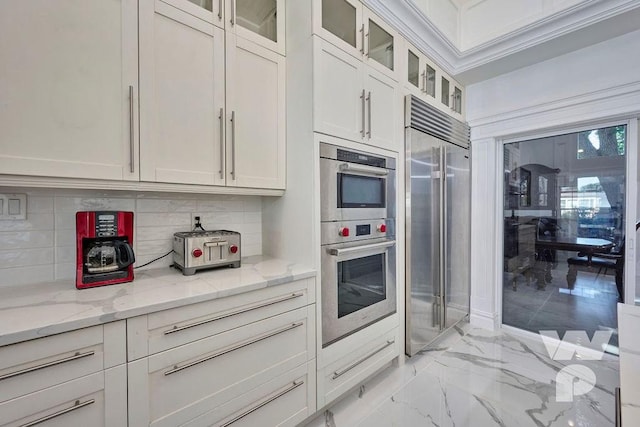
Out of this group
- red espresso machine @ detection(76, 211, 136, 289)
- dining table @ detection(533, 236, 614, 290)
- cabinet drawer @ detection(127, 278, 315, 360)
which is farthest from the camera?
dining table @ detection(533, 236, 614, 290)

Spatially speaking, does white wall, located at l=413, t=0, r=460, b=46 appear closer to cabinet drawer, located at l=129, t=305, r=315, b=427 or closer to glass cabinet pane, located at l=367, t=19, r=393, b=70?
glass cabinet pane, located at l=367, t=19, r=393, b=70

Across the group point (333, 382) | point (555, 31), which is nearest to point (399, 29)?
point (555, 31)

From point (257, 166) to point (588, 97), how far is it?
9.24ft

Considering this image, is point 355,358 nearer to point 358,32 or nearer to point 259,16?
point 358,32

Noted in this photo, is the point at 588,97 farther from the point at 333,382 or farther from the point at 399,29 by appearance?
the point at 333,382

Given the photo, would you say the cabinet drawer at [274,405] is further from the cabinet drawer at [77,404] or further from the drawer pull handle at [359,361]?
the cabinet drawer at [77,404]

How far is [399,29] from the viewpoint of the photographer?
2236mm

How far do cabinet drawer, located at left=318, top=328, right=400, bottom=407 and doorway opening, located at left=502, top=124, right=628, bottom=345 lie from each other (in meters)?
1.69

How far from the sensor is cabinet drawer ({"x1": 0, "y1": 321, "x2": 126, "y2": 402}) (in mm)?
875

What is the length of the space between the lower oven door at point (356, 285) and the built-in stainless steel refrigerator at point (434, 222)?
10.7 inches

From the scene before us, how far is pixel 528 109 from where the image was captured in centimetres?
269

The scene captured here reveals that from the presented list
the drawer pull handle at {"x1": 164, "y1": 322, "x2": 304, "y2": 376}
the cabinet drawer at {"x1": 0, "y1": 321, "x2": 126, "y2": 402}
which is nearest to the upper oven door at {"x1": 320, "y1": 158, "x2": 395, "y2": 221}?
the drawer pull handle at {"x1": 164, "y1": 322, "x2": 304, "y2": 376}

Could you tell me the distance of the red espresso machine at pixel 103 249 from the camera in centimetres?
129

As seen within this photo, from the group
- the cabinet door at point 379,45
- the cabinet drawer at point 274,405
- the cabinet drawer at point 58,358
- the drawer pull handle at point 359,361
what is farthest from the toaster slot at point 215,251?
the cabinet door at point 379,45
